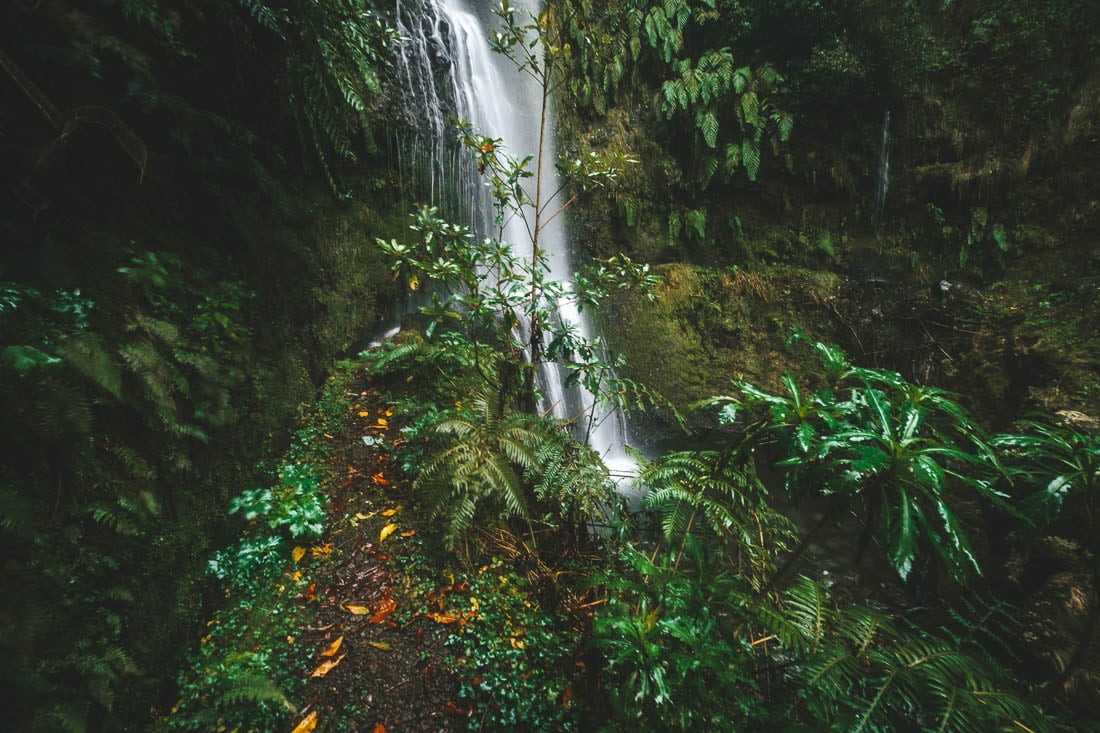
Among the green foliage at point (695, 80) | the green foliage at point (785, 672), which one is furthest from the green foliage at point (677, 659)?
the green foliage at point (695, 80)

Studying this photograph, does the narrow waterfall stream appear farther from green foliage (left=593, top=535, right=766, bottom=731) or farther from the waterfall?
the waterfall

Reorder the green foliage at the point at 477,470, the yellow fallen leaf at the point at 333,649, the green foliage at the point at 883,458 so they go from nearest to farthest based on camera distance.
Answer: the green foliage at the point at 883,458, the yellow fallen leaf at the point at 333,649, the green foliage at the point at 477,470

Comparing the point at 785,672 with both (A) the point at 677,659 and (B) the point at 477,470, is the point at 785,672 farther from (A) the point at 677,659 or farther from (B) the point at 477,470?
(B) the point at 477,470

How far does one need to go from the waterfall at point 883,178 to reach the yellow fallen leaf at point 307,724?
35.9 ft

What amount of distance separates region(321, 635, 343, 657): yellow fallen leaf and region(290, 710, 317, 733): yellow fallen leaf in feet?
0.81

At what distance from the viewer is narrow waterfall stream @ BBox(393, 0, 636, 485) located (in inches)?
232

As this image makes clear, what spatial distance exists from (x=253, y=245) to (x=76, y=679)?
2840mm

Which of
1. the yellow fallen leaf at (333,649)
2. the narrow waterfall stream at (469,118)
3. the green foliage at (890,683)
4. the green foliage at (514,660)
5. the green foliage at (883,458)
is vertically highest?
the narrow waterfall stream at (469,118)

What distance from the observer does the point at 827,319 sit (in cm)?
783

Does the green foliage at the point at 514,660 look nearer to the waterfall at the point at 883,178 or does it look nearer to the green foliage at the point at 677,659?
the green foliage at the point at 677,659

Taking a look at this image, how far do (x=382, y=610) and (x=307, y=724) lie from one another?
56 centimetres

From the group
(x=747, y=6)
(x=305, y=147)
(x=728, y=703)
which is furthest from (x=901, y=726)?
(x=747, y=6)

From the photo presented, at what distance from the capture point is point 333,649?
6.63 feet

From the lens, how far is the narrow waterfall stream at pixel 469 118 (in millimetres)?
5898
